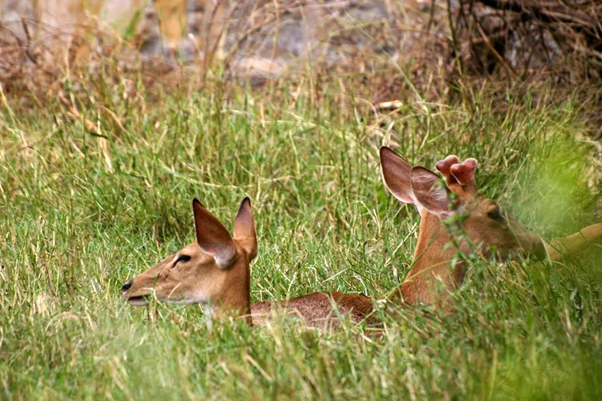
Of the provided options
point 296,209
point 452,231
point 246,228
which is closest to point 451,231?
point 452,231

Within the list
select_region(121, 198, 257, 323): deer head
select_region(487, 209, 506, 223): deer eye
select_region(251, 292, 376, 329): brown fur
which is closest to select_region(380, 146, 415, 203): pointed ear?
select_region(487, 209, 506, 223): deer eye

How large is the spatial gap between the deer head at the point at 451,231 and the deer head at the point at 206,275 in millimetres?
633

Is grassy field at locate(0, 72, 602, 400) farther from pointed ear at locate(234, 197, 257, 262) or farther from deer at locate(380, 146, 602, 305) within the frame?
pointed ear at locate(234, 197, 257, 262)

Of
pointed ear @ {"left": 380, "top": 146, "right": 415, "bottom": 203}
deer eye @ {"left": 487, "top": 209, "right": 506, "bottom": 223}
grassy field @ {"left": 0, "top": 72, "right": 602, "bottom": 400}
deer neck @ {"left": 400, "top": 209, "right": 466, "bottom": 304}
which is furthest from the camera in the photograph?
pointed ear @ {"left": 380, "top": 146, "right": 415, "bottom": 203}

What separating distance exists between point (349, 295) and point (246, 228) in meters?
0.52

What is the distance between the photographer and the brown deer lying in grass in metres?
3.98

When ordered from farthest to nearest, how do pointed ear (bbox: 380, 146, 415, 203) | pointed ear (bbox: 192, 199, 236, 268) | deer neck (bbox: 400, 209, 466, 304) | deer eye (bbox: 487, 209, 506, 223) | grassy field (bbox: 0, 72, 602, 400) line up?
pointed ear (bbox: 380, 146, 415, 203) → deer eye (bbox: 487, 209, 506, 223) → deer neck (bbox: 400, 209, 466, 304) → pointed ear (bbox: 192, 199, 236, 268) → grassy field (bbox: 0, 72, 602, 400)

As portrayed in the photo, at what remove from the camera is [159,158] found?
6.13 meters

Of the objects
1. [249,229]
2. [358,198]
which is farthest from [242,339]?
[358,198]

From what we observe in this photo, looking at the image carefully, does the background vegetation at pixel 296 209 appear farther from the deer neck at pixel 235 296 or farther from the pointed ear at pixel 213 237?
the pointed ear at pixel 213 237

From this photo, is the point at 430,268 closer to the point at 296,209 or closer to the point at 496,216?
the point at 496,216

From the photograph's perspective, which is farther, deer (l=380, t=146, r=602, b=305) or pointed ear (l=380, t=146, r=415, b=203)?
pointed ear (l=380, t=146, r=415, b=203)

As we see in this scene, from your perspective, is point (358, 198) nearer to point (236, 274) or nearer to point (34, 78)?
point (236, 274)

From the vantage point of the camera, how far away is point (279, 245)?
534 centimetres
